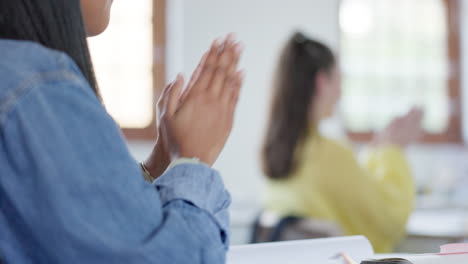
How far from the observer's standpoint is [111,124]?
52cm

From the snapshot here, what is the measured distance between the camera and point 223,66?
733mm

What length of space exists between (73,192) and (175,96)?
29 centimetres

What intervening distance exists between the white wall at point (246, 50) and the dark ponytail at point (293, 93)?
53.1 inches

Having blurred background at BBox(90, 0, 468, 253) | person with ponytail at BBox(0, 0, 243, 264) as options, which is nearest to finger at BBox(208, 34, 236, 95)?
person with ponytail at BBox(0, 0, 243, 264)

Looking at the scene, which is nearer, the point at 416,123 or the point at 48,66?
the point at 48,66

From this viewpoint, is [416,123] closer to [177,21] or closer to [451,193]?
[451,193]

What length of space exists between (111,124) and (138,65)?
10.4ft

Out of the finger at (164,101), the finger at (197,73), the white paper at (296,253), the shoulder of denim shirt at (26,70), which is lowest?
the white paper at (296,253)

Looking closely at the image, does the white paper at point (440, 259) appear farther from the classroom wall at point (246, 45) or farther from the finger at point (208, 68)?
the classroom wall at point (246, 45)

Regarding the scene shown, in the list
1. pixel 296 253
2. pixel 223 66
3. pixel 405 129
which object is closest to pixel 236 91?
pixel 223 66

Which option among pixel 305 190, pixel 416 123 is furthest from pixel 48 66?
pixel 416 123

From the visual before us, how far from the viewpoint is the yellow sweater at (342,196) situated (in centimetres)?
205

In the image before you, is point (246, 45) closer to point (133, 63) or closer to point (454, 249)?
point (133, 63)

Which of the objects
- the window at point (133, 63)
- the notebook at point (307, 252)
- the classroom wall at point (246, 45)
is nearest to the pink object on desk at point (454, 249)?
the notebook at point (307, 252)
